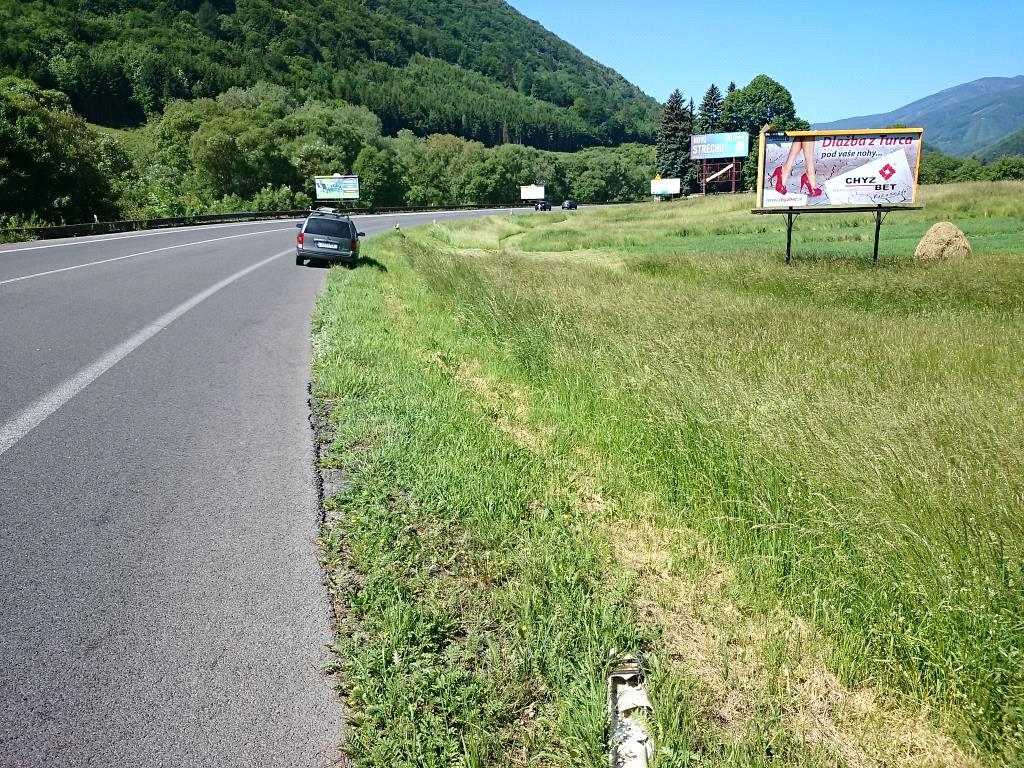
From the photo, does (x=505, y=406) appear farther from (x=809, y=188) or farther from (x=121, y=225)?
(x=121, y=225)

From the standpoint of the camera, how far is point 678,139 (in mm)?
114625

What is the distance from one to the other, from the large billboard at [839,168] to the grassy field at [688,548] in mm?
12646

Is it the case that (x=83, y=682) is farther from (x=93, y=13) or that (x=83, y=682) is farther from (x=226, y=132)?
(x=93, y=13)

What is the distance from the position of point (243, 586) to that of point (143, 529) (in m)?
0.97

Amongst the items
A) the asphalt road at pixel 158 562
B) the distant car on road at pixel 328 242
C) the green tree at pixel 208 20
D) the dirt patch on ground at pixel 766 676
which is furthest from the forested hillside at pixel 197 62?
the dirt patch on ground at pixel 766 676

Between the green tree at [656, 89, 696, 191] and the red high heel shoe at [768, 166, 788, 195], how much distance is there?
9882 cm

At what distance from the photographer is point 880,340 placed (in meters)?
8.69

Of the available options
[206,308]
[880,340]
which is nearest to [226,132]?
[206,308]

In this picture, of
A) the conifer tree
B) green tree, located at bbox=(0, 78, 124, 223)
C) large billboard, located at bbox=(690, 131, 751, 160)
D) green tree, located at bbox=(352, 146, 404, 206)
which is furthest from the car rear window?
the conifer tree

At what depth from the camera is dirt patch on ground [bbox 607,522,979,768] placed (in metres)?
2.59

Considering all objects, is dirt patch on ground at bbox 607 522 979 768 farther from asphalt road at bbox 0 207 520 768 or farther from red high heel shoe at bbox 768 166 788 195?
red high heel shoe at bbox 768 166 788 195

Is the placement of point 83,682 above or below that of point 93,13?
below

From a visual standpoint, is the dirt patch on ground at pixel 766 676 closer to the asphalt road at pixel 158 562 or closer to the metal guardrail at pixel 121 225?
the asphalt road at pixel 158 562

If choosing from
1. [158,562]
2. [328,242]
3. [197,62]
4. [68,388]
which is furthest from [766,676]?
[197,62]
